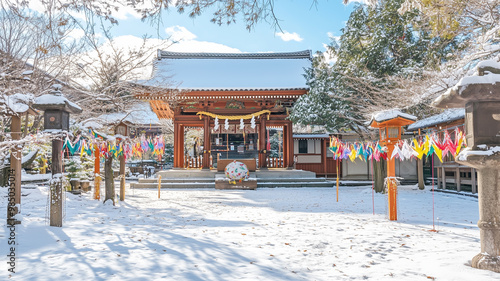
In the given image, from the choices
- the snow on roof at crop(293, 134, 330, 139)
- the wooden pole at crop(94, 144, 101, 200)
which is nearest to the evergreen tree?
the snow on roof at crop(293, 134, 330, 139)

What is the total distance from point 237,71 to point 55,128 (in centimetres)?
1597

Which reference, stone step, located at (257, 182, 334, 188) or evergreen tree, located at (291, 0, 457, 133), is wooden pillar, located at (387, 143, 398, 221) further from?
stone step, located at (257, 182, 334, 188)

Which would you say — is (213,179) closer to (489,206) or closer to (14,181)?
(14,181)

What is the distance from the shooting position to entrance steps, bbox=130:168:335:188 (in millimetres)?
16328

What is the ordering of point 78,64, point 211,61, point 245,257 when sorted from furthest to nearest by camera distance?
point 211,61, point 78,64, point 245,257

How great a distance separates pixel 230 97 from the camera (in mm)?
17891

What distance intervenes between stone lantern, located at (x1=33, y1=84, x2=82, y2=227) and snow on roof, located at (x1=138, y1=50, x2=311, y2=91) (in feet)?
37.5

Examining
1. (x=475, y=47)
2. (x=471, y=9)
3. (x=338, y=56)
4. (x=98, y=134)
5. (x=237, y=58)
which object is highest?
(x=237, y=58)

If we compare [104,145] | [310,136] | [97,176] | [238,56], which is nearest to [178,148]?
[238,56]

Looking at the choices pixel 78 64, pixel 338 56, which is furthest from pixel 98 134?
pixel 338 56

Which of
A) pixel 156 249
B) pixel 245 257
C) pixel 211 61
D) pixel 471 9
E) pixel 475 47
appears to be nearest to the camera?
pixel 245 257

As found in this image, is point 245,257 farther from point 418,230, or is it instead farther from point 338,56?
point 338,56

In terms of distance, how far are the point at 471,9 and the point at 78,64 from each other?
10.9 m

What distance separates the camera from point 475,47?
731 centimetres
